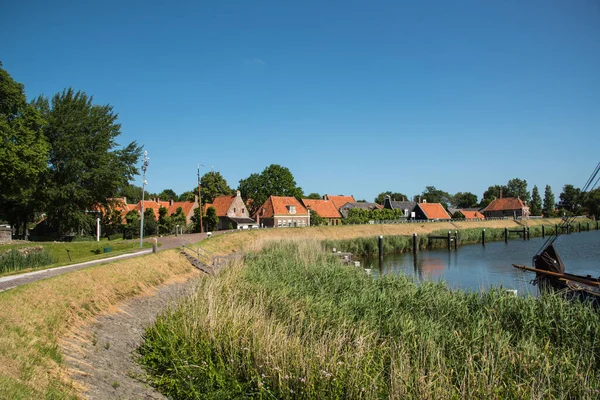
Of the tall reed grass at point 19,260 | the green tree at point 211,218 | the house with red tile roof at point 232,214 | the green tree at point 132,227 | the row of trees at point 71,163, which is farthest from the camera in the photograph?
the house with red tile roof at point 232,214

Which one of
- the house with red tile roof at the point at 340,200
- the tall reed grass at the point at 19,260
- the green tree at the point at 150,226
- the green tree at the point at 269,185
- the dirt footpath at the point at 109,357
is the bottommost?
the dirt footpath at the point at 109,357

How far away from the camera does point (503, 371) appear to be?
19.9 feet

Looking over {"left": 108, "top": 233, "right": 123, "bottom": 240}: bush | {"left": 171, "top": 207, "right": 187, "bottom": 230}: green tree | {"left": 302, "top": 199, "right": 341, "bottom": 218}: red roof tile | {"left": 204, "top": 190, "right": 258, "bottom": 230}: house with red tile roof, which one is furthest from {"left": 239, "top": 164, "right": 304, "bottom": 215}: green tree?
{"left": 108, "top": 233, "right": 123, "bottom": 240}: bush

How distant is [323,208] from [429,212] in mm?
22167

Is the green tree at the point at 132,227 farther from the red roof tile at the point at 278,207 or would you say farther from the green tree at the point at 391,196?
the green tree at the point at 391,196

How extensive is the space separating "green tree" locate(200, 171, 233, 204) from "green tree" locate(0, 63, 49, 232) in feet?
121

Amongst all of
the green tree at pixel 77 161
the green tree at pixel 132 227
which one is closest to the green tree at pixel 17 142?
the green tree at pixel 77 161

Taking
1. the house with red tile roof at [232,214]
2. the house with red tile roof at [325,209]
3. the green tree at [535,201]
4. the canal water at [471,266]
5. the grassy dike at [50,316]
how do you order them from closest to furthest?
1. the grassy dike at [50,316]
2. the canal water at [471,266]
3. the house with red tile roof at [232,214]
4. the house with red tile roof at [325,209]
5. the green tree at [535,201]

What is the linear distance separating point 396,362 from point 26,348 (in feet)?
21.5

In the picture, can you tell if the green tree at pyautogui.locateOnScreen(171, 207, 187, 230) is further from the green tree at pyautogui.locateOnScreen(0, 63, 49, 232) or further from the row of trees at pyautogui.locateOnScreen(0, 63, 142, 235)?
the green tree at pyautogui.locateOnScreen(0, 63, 49, 232)

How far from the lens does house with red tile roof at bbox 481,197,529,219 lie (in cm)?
9338

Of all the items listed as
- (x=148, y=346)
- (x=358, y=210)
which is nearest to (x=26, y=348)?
(x=148, y=346)

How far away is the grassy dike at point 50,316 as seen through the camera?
603cm

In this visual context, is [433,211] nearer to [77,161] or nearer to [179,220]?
[179,220]
